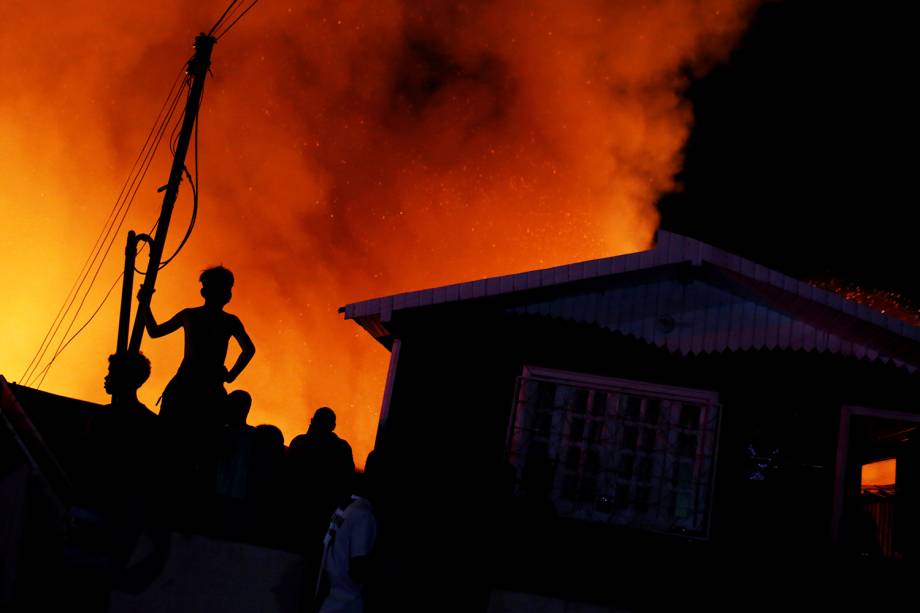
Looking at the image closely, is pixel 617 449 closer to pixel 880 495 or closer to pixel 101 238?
pixel 880 495

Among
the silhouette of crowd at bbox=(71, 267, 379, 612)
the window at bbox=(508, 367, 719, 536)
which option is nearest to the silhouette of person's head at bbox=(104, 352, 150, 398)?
the silhouette of crowd at bbox=(71, 267, 379, 612)

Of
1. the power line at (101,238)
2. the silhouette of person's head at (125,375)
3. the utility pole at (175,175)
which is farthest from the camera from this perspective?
the power line at (101,238)

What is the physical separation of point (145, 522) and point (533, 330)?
4.40 m

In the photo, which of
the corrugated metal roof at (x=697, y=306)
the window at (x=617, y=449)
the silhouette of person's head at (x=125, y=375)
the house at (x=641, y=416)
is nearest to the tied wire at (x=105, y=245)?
the house at (x=641, y=416)

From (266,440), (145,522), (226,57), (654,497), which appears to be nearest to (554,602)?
(654,497)

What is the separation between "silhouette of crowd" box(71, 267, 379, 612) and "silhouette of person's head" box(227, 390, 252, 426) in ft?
0.04

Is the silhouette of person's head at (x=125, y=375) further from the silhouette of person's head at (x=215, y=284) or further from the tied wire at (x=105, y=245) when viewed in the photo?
the tied wire at (x=105, y=245)

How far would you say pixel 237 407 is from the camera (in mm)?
7836

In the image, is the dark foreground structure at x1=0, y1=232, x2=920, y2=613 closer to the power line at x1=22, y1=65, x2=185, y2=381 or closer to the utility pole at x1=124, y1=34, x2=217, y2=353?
the utility pole at x1=124, y1=34, x2=217, y2=353

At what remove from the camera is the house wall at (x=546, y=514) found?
28.7 ft

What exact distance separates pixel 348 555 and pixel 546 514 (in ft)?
10.8

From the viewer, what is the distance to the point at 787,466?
9.33 meters

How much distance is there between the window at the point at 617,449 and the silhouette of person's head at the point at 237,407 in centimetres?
284

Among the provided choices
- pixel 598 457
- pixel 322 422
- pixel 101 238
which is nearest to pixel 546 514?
pixel 598 457
